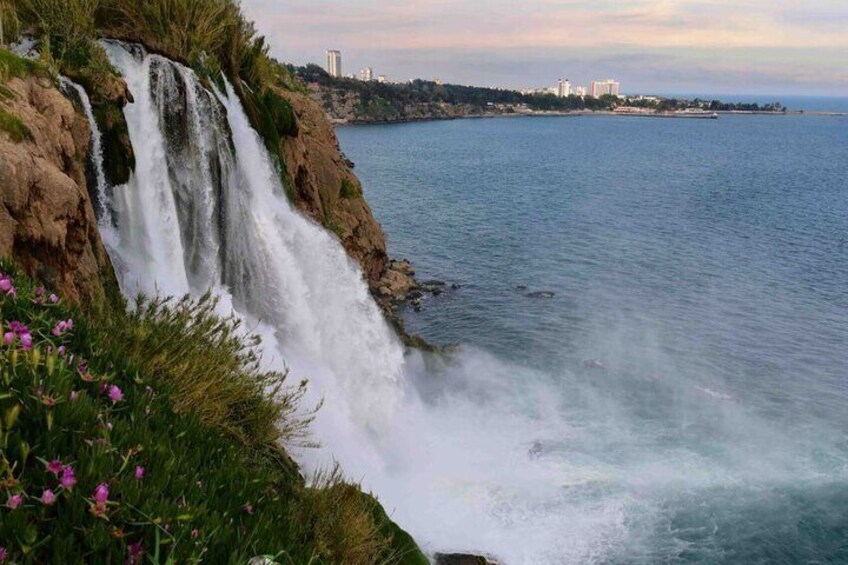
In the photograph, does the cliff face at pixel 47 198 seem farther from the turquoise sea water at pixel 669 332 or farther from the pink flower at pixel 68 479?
the turquoise sea water at pixel 669 332

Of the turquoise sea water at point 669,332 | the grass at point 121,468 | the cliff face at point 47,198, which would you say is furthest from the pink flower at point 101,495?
the turquoise sea water at point 669,332

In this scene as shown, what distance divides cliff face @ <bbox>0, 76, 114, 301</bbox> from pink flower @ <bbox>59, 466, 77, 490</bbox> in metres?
4.51

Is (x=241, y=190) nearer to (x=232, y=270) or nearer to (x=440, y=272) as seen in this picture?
(x=232, y=270)

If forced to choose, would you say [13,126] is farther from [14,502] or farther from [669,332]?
[669,332]

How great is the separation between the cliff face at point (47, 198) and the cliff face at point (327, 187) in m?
11.6

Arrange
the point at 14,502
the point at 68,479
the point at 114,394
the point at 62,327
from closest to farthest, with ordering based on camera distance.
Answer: the point at 14,502 → the point at 68,479 → the point at 114,394 → the point at 62,327

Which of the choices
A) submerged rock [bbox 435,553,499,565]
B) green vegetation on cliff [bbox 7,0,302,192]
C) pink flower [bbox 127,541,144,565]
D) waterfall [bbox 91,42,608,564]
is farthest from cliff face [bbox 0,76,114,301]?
submerged rock [bbox 435,553,499,565]

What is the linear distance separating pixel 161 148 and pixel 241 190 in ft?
9.83

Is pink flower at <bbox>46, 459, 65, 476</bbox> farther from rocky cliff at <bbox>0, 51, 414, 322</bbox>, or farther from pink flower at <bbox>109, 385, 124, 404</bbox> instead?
rocky cliff at <bbox>0, 51, 414, 322</bbox>

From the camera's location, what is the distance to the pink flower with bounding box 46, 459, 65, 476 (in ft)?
11.6

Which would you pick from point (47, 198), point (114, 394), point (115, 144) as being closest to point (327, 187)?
point (115, 144)

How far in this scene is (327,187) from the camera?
28625 mm

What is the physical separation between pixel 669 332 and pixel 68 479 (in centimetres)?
3059

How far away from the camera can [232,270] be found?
14.9 m
